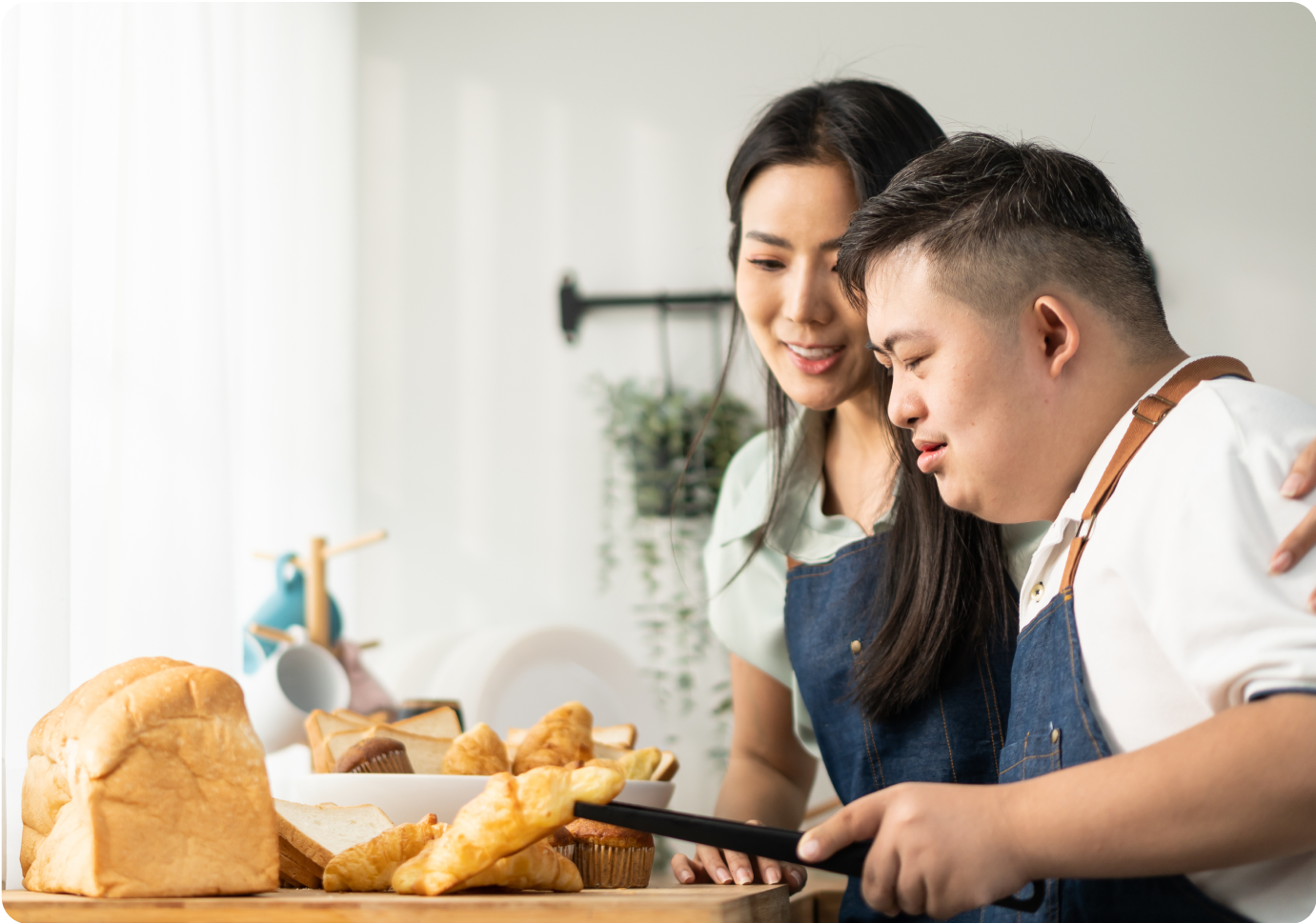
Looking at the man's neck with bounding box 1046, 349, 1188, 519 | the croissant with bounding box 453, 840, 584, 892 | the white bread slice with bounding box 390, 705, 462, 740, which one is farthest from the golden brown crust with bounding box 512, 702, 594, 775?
the man's neck with bounding box 1046, 349, 1188, 519

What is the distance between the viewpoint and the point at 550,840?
26.5 inches

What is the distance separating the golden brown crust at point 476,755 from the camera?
0.79 metres

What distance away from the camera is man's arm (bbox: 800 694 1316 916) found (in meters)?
0.49

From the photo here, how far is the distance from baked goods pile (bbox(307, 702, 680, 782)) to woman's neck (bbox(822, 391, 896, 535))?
383 millimetres

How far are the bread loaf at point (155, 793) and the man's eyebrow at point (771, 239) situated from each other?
66cm

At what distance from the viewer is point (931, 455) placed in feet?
2.38

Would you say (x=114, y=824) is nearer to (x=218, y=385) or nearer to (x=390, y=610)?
(x=218, y=385)

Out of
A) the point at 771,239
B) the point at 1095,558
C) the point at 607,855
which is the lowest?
the point at 607,855

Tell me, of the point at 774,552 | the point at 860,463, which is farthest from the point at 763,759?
the point at 860,463

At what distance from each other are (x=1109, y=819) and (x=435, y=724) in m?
0.64

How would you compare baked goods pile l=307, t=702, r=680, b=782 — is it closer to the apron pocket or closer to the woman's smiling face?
Result: the apron pocket

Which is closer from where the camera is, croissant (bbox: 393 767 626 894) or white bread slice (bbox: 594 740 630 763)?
croissant (bbox: 393 767 626 894)

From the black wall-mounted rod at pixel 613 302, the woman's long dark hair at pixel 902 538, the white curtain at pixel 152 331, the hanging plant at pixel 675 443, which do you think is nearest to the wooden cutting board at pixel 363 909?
the woman's long dark hair at pixel 902 538

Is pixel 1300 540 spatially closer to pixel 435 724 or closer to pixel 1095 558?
pixel 1095 558
